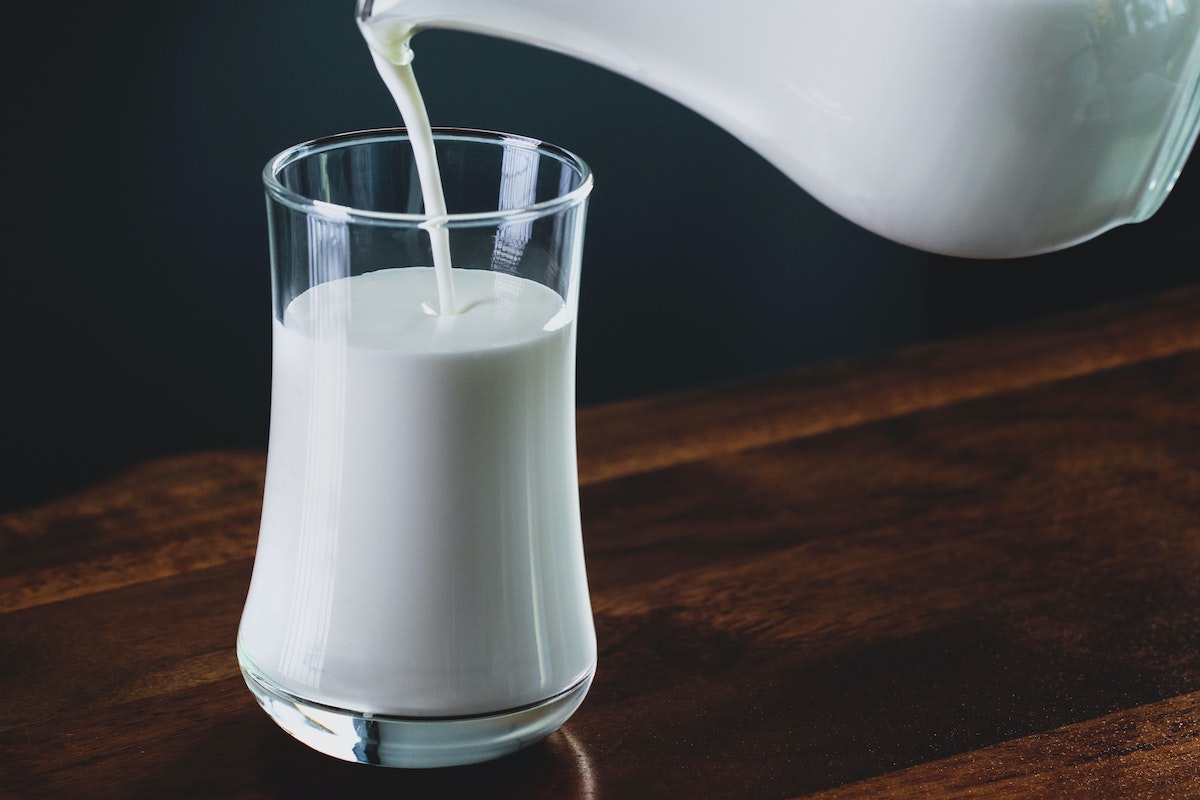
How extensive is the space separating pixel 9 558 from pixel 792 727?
340 mm

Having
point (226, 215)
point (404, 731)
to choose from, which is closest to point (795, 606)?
point (404, 731)

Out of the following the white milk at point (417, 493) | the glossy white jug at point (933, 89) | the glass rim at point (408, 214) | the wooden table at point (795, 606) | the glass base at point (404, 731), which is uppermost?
the glossy white jug at point (933, 89)

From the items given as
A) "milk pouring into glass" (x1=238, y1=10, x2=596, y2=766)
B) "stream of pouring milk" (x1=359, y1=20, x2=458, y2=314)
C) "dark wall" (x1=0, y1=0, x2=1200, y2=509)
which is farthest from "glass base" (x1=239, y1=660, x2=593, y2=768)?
"dark wall" (x1=0, y1=0, x2=1200, y2=509)

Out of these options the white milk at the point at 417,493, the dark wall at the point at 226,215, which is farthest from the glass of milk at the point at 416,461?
the dark wall at the point at 226,215

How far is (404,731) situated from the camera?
446 millimetres

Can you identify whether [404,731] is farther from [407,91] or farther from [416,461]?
[407,91]

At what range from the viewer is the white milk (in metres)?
0.42

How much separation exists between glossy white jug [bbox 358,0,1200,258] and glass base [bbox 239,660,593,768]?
196mm

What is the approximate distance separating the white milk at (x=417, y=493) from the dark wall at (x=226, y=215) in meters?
0.53

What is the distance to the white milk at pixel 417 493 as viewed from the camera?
0.42 meters

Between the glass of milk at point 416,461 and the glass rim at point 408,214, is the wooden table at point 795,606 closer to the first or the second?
the glass of milk at point 416,461

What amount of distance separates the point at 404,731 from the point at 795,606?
0.66 ft

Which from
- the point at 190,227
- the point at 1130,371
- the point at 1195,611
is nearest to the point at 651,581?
the point at 1195,611

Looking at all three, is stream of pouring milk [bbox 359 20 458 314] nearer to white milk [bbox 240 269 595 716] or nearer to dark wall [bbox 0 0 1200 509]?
white milk [bbox 240 269 595 716]
